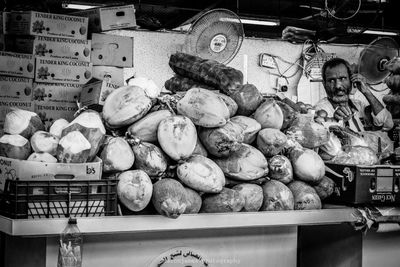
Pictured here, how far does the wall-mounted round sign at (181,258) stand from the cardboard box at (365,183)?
0.78 meters

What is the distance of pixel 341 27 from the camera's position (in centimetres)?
777

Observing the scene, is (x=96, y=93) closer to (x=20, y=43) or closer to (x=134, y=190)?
(x=20, y=43)

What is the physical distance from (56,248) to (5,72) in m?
1.33

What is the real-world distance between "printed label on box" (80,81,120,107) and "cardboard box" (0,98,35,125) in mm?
296

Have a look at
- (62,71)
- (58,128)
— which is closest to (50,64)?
(62,71)

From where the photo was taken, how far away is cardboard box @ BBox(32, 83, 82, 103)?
3.29 m

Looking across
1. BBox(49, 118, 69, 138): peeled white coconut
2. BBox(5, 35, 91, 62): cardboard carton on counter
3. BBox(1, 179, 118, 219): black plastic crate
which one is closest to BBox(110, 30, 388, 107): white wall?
BBox(5, 35, 91, 62): cardboard carton on counter

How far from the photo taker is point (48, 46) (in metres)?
3.37

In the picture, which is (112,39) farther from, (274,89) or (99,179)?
(274,89)

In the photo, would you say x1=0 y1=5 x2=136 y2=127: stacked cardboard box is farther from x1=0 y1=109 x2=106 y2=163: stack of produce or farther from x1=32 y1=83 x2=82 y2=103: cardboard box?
x1=0 y1=109 x2=106 y2=163: stack of produce

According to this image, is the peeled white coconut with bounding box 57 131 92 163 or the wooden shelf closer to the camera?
the wooden shelf

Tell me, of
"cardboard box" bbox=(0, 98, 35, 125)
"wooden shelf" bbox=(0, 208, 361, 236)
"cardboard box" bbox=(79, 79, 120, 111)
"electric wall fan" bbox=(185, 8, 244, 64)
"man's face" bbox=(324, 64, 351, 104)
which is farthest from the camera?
"man's face" bbox=(324, 64, 351, 104)

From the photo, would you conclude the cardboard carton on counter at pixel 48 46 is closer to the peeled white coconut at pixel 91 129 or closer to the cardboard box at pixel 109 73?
the cardboard box at pixel 109 73

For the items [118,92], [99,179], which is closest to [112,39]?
[118,92]
